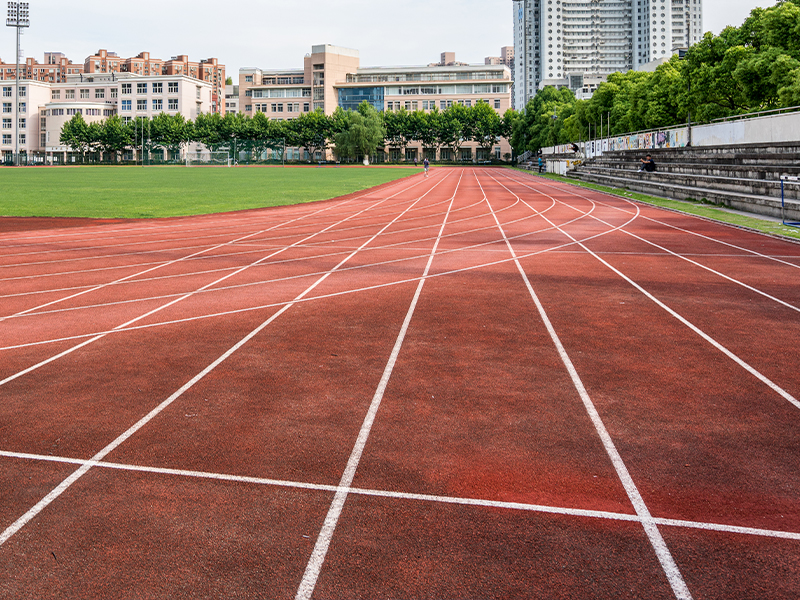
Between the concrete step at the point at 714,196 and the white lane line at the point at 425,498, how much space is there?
1906cm

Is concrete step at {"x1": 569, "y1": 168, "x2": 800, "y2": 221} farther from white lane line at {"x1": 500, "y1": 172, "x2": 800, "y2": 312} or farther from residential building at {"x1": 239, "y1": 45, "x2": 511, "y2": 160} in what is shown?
residential building at {"x1": 239, "y1": 45, "x2": 511, "y2": 160}

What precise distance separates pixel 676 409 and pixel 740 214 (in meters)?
19.4

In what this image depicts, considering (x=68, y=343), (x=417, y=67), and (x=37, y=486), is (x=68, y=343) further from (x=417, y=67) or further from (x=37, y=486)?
(x=417, y=67)

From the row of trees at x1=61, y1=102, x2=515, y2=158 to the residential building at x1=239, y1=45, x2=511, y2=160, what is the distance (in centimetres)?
930

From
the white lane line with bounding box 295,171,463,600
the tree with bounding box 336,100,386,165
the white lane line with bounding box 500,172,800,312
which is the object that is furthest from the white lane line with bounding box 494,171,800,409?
the tree with bounding box 336,100,386,165

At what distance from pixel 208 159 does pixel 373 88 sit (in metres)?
52.1

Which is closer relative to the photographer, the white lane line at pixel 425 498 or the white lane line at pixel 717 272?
the white lane line at pixel 425 498

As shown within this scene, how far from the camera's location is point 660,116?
52.4 meters

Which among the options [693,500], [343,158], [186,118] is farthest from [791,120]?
[186,118]

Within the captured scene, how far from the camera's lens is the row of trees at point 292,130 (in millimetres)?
116562

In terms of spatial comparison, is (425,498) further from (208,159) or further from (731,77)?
(208,159)

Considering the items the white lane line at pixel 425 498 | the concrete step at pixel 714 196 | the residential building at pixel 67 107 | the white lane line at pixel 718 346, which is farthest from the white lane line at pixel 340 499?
the residential building at pixel 67 107

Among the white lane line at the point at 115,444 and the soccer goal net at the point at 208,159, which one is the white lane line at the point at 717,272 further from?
the soccer goal net at the point at 208,159

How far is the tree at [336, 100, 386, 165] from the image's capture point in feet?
360
